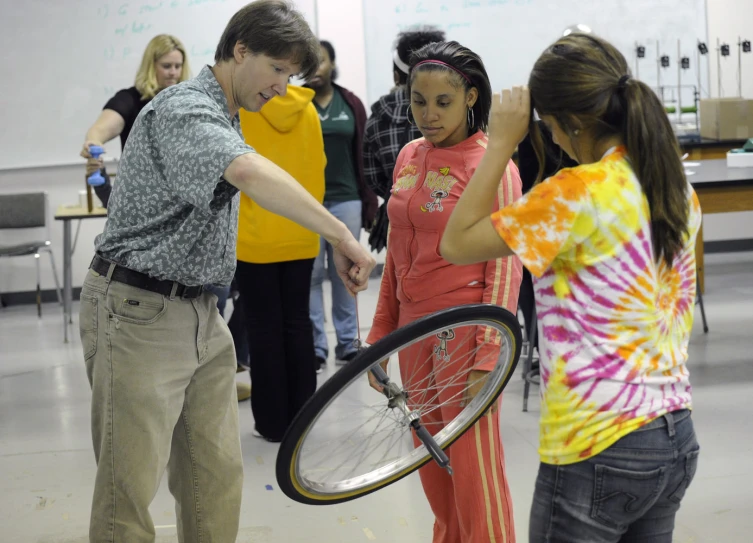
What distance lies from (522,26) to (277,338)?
4450 millimetres

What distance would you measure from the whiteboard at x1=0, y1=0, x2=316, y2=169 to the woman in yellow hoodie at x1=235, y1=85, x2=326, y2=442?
141 inches

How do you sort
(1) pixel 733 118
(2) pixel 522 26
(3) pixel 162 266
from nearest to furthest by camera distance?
(3) pixel 162 266 < (1) pixel 733 118 < (2) pixel 522 26

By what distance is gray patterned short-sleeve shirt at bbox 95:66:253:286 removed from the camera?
1.63m

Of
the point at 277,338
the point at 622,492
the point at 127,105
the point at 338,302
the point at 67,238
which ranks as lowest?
the point at 338,302

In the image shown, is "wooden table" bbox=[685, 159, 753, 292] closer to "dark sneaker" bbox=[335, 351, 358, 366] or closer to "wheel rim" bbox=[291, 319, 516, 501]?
"dark sneaker" bbox=[335, 351, 358, 366]

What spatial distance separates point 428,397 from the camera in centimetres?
209

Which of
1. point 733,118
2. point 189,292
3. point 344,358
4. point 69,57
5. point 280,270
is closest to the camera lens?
point 189,292

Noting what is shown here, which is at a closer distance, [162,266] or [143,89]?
[162,266]

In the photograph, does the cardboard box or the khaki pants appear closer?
the khaki pants

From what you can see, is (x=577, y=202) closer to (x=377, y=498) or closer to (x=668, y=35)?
(x=377, y=498)

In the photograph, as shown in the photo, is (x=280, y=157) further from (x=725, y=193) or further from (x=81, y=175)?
(x=81, y=175)

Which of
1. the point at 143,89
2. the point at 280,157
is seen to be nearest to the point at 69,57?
the point at 143,89

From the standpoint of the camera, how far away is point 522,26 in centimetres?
706

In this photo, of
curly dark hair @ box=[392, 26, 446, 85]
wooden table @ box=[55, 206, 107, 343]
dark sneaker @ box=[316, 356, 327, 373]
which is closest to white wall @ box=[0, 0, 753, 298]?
wooden table @ box=[55, 206, 107, 343]
